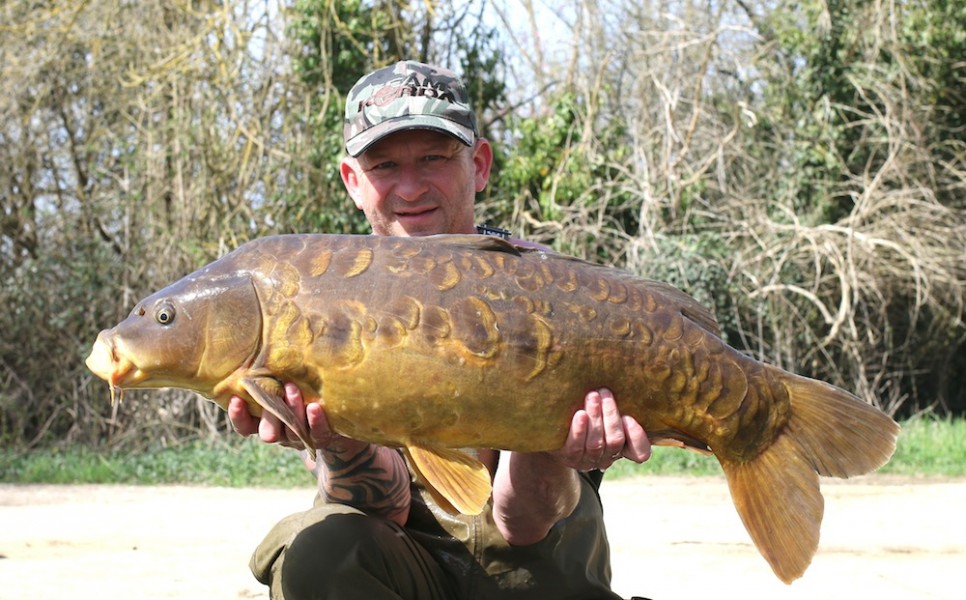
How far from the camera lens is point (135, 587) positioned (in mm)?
4824

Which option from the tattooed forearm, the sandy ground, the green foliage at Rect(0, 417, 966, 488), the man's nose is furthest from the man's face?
the green foliage at Rect(0, 417, 966, 488)

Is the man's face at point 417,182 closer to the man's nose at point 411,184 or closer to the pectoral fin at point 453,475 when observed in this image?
the man's nose at point 411,184

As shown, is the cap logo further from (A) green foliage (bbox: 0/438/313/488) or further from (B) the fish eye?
(A) green foliage (bbox: 0/438/313/488)

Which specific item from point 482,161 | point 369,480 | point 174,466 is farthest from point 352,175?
point 174,466

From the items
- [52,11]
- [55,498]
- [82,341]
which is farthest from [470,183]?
[52,11]

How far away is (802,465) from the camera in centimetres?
261

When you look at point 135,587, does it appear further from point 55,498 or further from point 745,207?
point 745,207

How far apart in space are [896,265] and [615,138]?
2.75 m

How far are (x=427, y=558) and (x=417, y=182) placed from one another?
3.54 ft

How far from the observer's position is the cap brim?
3238 millimetres

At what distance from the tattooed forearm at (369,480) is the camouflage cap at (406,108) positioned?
883mm

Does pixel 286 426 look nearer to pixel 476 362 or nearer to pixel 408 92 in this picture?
pixel 476 362

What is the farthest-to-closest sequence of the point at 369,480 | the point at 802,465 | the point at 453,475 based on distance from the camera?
the point at 369,480
the point at 802,465
the point at 453,475

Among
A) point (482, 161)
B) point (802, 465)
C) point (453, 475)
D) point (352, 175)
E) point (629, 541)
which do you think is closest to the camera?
point (453, 475)
